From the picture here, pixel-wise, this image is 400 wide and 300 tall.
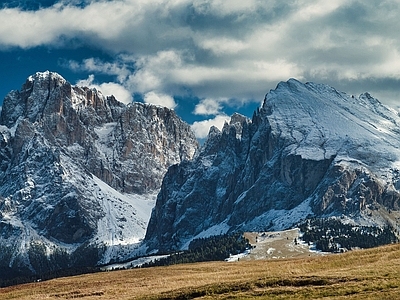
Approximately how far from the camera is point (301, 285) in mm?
64000

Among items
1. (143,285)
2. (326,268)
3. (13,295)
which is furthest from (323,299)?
(13,295)

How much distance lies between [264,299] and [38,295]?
3995 centimetres

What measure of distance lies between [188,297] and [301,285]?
11700mm

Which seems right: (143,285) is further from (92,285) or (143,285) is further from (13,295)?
(13,295)

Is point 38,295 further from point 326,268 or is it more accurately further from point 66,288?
point 326,268

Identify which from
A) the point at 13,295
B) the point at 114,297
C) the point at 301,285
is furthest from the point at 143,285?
the point at 301,285

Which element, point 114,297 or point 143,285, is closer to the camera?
point 114,297

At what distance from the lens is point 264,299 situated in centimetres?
5972

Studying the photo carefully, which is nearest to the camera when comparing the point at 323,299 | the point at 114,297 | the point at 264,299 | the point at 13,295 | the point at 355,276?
the point at 323,299

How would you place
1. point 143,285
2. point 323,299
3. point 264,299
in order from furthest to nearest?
point 143,285
point 264,299
point 323,299

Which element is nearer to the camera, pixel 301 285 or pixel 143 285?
pixel 301 285

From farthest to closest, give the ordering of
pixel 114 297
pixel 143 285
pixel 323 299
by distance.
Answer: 1. pixel 143 285
2. pixel 114 297
3. pixel 323 299

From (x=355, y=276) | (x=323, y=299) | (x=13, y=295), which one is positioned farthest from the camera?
(x=13, y=295)

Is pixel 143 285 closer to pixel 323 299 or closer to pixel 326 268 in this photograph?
pixel 326 268
